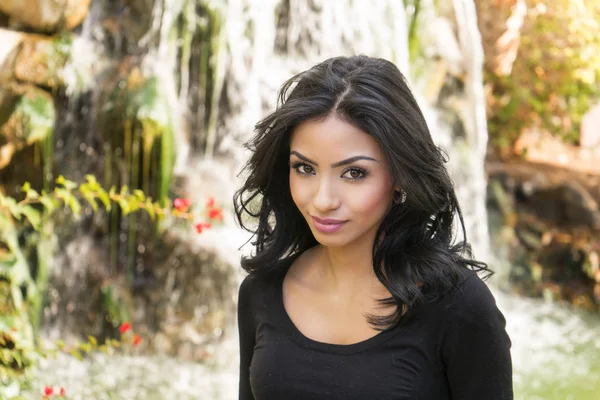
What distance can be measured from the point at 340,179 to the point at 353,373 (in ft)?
1.36

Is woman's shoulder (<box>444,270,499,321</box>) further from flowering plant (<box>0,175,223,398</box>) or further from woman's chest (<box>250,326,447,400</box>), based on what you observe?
flowering plant (<box>0,175,223,398</box>)

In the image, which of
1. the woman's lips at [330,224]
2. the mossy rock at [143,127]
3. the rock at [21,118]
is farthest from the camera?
the mossy rock at [143,127]

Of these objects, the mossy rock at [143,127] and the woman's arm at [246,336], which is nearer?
the woman's arm at [246,336]

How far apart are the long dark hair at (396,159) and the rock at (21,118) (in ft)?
12.3

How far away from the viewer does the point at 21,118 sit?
5.41m

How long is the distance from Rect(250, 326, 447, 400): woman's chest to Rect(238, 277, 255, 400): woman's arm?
19cm

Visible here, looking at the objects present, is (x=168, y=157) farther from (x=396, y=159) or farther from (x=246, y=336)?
(x=396, y=159)

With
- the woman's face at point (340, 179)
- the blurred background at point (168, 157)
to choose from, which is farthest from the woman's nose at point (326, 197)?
the blurred background at point (168, 157)

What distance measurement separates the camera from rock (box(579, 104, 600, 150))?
1101 centimetres

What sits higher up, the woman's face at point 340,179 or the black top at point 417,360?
the woman's face at point 340,179

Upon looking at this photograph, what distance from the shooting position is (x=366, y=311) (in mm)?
1907

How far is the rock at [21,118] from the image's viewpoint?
539 cm

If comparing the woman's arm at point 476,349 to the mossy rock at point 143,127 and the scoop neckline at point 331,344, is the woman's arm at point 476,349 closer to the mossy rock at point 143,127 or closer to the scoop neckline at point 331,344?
the scoop neckline at point 331,344

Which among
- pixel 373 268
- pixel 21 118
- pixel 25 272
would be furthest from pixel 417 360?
pixel 21 118
